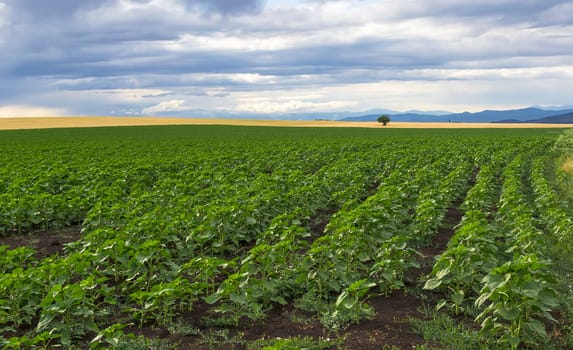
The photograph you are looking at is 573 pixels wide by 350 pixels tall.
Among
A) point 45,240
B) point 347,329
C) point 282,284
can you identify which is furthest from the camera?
point 45,240

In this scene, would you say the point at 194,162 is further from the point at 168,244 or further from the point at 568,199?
the point at 568,199

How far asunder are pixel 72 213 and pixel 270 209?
5594 mm

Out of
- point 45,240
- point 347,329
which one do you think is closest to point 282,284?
point 347,329

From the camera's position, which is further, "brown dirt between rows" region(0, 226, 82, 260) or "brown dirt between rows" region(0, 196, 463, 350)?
"brown dirt between rows" region(0, 226, 82, 260)

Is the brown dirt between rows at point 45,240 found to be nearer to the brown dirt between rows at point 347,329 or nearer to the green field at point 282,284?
the green field at point 282,284

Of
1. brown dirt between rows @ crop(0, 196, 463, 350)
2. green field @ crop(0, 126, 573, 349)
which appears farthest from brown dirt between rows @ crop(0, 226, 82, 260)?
brown dirt between rows @ crop(0, 196, 463, 350)

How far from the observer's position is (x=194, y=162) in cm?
2469

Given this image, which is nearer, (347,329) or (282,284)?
(347,329)

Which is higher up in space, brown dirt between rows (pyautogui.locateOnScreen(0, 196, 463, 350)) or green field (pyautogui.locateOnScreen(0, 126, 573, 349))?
green field (pyautogui.locateOnScreen(0, 126, 573, 349))

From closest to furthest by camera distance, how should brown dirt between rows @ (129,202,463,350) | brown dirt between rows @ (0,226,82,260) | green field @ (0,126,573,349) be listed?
green field @ (0,126,573,349) < brown dirt between rows @ (129,202,463,350) < brown dirt between rows @ (0,226,82,260)

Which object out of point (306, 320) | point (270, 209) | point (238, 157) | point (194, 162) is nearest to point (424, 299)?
point (306, 320)

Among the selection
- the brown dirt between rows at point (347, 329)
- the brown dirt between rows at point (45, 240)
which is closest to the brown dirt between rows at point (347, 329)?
the brown dirt between rows at point (347, 329)

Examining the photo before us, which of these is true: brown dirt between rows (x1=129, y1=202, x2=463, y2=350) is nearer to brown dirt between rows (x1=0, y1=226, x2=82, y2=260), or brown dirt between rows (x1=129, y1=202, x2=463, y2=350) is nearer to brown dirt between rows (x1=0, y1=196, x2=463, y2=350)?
brown dirt between rows (x1=0, y1=196, x2=463, y2=350)

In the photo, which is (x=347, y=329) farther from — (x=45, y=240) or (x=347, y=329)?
(x=45, y=240)
